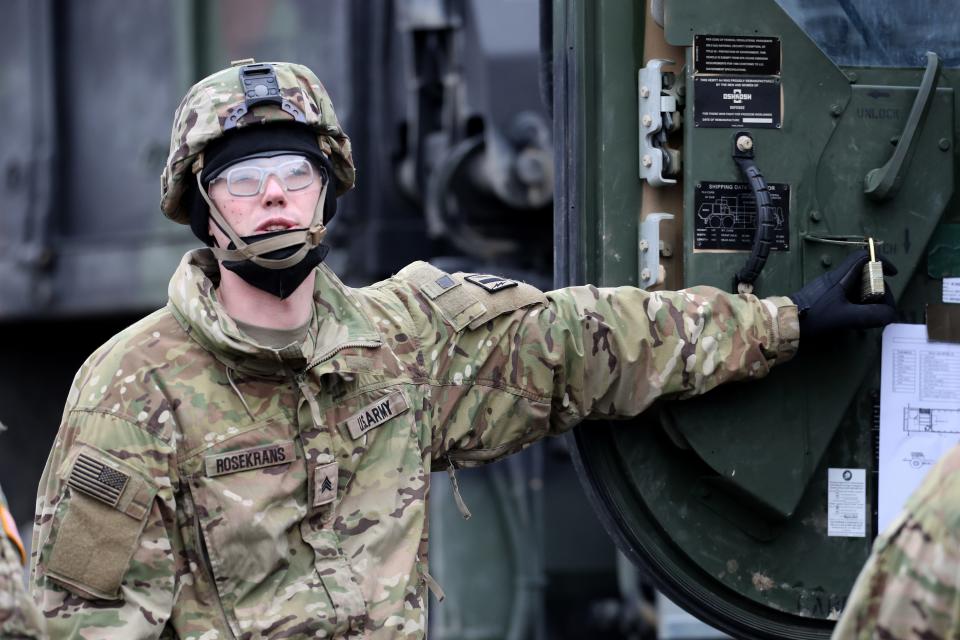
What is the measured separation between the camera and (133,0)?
6.46 m

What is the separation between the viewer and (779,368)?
3.08 metres

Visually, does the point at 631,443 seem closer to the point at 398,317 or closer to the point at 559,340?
the point at 559,340

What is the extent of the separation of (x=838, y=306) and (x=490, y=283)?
0.62 m

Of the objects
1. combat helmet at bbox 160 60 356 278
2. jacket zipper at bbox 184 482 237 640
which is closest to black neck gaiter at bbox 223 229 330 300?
combat helmet at bbox 160 60 356 278

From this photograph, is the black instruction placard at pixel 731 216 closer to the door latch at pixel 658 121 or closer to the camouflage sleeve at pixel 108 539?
the door latch at pixel 658 121

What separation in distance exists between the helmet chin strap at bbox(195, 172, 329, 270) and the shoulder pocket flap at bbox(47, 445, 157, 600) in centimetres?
38

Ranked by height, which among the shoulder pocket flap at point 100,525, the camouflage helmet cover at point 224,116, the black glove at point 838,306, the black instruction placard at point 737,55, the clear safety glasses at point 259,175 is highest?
the black instruction placard at point 737,55

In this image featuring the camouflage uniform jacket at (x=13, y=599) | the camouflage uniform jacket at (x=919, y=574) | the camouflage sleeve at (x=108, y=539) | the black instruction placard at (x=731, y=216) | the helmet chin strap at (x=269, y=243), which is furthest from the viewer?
the black instruction placard at (x=731, y=216)

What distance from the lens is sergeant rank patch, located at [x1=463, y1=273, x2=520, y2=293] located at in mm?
2949

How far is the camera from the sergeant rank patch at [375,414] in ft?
9.04

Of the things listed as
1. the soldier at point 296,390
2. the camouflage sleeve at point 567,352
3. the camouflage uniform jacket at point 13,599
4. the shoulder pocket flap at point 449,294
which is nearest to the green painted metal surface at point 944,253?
the soldier at point 296,390

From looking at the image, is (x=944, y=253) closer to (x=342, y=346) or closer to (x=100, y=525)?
(x=342, y=346)

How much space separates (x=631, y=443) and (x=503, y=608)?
2.30 metres

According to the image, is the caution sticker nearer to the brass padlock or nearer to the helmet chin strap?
the brass padlock
